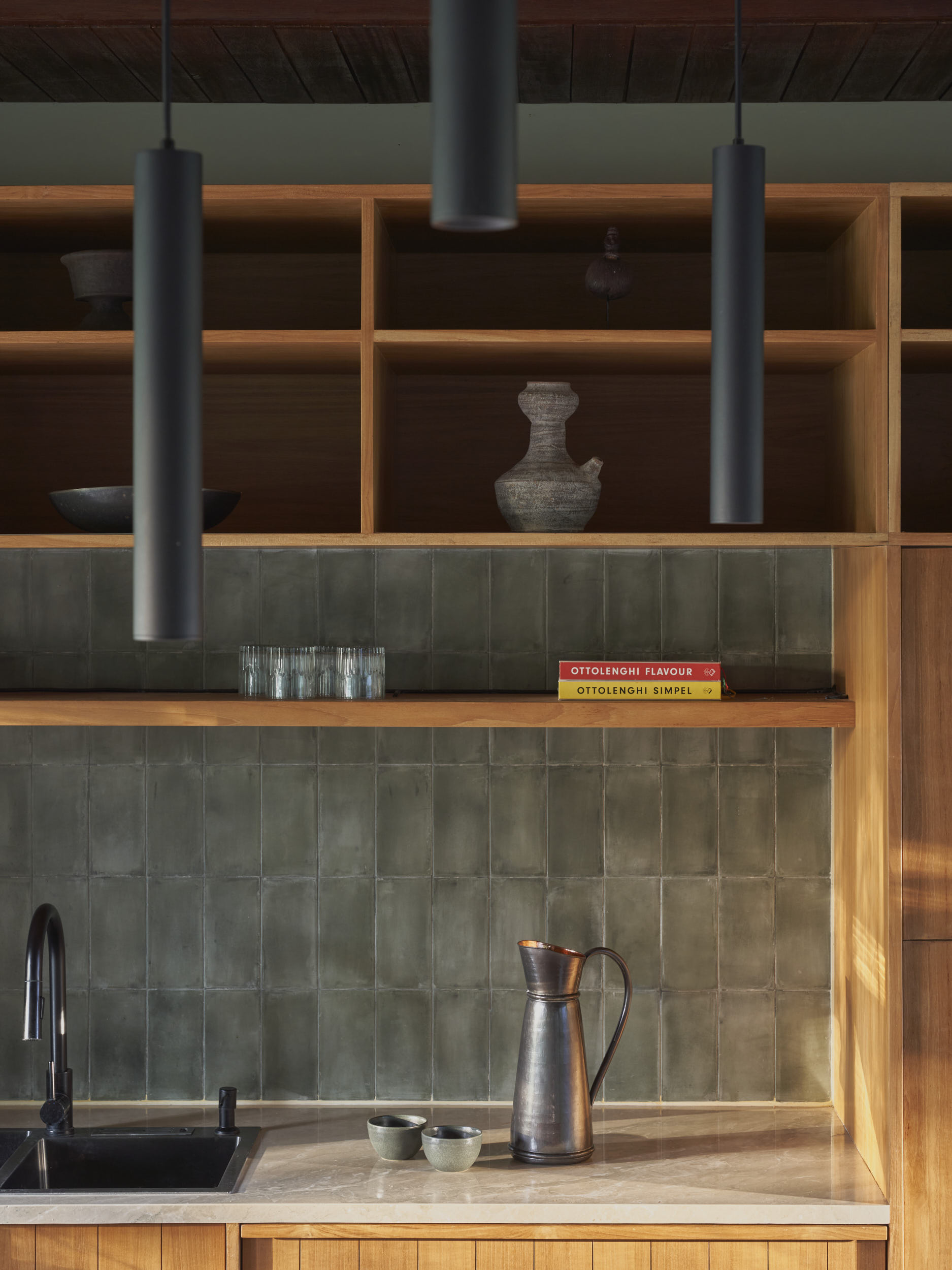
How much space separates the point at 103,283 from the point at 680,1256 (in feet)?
6.25

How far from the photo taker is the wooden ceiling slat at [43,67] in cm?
203

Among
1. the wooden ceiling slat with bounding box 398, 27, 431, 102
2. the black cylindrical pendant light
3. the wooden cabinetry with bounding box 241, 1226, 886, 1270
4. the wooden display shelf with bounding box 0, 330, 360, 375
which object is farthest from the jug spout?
the black cylindrical pendant light

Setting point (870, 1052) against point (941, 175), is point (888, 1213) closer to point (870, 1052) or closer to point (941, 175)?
point (870, 1052)

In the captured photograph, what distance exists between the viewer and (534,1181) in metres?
2.04

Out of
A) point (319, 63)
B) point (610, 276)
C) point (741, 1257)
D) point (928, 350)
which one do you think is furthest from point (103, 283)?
point (741, 1257)

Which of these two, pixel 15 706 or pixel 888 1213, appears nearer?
pixel 888 1213

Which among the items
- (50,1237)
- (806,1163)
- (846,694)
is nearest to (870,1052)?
(806,1163)

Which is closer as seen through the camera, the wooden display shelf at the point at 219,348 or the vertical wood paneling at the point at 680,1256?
the vertical wood paneling at the point at 680,1256

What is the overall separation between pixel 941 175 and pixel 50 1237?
99.0 inches

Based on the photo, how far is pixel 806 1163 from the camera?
6.98ft

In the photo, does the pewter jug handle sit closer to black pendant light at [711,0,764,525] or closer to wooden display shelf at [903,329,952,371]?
wooden display shelf at [903,329,952,371]

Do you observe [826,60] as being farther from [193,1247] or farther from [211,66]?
[193,1247]

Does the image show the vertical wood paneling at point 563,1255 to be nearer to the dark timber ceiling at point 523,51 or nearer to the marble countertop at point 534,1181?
the marble countertop at point 534,1181

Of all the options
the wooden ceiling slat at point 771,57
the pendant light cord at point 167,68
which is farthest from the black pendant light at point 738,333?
the wooden ceiling slat at point 771,57
